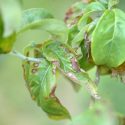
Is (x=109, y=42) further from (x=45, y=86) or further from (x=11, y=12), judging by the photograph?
(x=11, y=12)

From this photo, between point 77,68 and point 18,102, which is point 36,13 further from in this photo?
point 18,102

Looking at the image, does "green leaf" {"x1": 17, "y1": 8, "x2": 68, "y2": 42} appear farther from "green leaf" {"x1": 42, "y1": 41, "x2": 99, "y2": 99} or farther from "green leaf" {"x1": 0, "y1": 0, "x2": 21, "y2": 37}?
"green leaf" {"x1": 0, "y1": 0, "x2": 21, "y2": 37}

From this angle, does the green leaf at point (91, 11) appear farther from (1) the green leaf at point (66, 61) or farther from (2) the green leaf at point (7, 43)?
(2) the green leaf at point (7, 43)

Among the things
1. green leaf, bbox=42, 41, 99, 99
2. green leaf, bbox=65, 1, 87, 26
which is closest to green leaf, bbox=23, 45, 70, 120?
green leaf, bbox=42, 41, 99, 99

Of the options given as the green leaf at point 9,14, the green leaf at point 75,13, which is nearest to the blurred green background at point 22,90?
the green leaf at point 75,13

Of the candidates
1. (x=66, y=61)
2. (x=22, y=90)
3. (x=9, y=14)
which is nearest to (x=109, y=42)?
(x=66, y=61)

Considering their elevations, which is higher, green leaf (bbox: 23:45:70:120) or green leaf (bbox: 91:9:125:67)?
green leaf (bbox: 91:9:125:67)

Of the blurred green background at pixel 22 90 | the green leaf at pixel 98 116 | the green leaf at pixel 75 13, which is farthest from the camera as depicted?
the blurred green background at pixel 22 90
